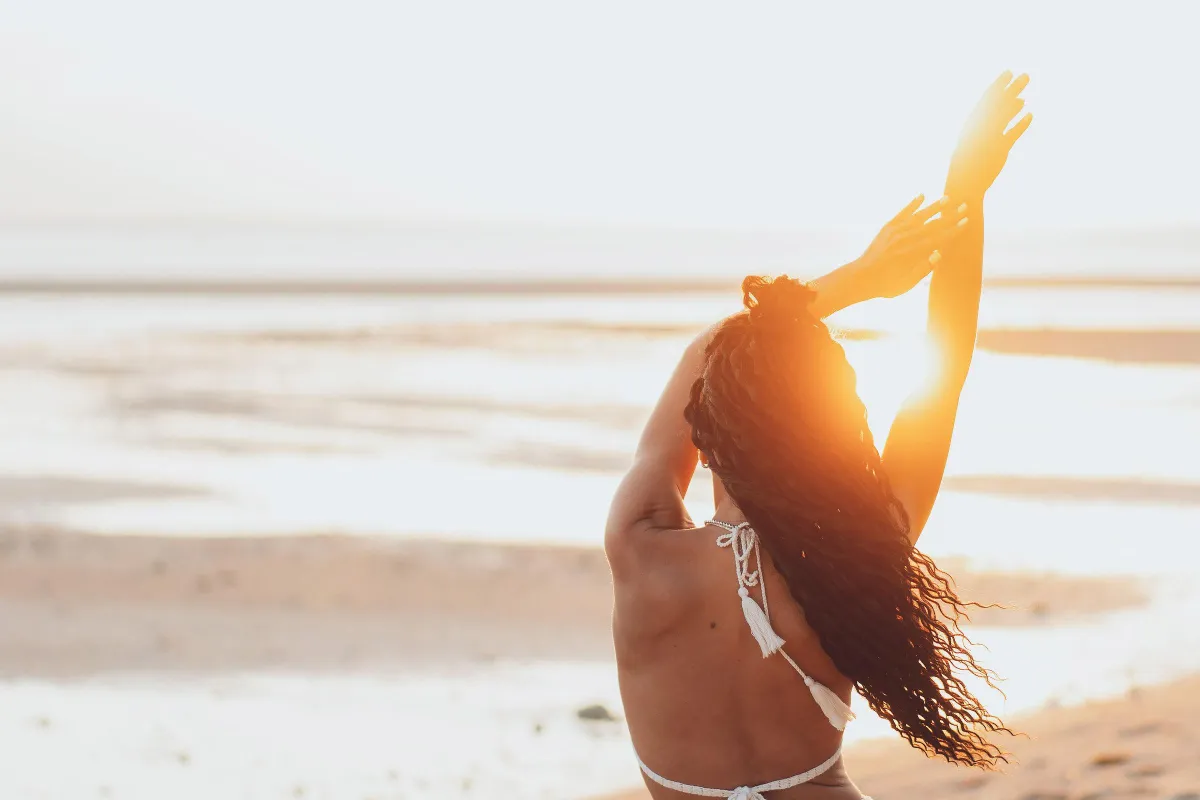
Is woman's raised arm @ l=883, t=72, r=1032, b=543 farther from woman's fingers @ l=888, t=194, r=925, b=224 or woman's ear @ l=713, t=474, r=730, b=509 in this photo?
woman's ear @ l=713, t=474, r=730, b=509

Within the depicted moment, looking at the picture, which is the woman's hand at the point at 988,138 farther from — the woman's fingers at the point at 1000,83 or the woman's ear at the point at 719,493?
the woman's ear at the point at 719,493

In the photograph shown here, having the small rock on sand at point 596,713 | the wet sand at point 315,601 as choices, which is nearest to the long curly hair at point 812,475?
the small rock on sand at point 596,713

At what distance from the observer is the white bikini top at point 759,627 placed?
225 cm

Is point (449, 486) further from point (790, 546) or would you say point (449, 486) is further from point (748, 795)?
point (790, 546)

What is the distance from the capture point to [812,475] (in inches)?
86.3

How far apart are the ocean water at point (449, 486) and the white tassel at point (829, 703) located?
23.7 inches

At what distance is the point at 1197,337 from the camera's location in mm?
28188

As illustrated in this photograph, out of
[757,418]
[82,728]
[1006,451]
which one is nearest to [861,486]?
[757,418]

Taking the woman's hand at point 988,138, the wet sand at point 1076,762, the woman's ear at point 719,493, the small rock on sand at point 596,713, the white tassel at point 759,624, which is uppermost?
the woman's hand at point 988,138

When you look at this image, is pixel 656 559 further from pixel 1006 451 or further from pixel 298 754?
pixel 1006 451

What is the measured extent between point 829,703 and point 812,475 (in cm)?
41

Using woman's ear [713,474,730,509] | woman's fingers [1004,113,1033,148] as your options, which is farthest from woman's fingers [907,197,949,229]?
woman's ear [713,474,730,509]

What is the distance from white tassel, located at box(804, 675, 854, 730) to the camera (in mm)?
2311

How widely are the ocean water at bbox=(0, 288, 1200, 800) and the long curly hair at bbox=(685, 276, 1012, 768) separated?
357mm
